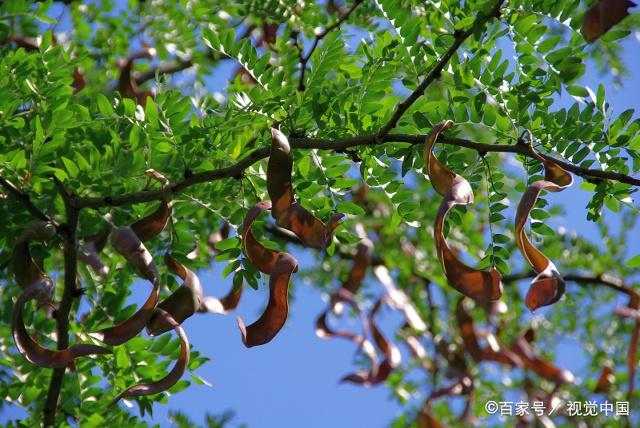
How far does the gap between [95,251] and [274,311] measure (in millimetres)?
575

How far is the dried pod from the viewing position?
0.91m

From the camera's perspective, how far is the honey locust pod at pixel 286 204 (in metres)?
1.05

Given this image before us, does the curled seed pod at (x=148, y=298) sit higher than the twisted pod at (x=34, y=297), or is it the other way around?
the curled seed pod at (x=148, y=298)

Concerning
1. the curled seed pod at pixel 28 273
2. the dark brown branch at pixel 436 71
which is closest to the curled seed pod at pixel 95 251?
the curled seed pod at pixel 28 273

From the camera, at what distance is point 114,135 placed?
143 centimetres

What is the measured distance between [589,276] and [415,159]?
66.1 inches

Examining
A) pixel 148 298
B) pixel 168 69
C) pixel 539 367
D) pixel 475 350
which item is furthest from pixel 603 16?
pixel 168 69

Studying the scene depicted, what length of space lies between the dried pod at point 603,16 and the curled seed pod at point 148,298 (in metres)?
0.54

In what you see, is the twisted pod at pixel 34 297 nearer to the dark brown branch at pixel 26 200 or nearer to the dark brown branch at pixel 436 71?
the dark brown branch at pixel 26 200

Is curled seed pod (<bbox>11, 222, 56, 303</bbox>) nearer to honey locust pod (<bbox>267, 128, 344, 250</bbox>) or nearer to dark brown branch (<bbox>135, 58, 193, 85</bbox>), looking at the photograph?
honey locust pod (<bbox>267, 128, 344, 250</bbox>)

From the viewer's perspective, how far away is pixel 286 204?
41.6 inches

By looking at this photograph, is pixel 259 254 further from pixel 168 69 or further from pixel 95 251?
pixel 168 69

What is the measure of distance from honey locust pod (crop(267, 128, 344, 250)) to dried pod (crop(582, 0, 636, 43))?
0.33 meters

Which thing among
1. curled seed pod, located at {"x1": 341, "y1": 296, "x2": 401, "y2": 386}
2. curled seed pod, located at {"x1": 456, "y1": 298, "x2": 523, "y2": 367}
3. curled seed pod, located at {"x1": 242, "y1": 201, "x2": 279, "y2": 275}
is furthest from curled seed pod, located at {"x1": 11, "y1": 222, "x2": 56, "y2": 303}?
curled seed pod, located at {"x1": 456, "y1": 298, "x2": 523, "y2": 367}
